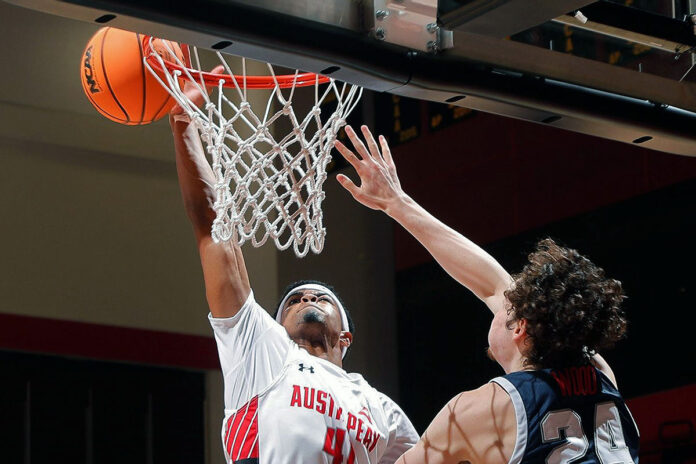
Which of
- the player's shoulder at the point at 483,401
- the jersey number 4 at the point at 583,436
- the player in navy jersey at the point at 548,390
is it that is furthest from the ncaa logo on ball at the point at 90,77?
the jersey number 4 at the point at 583,436

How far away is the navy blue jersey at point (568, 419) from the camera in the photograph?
7.93ft

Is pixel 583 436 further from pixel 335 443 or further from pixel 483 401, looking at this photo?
pixel 335 443

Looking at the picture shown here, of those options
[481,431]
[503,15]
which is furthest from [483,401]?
[503,15]

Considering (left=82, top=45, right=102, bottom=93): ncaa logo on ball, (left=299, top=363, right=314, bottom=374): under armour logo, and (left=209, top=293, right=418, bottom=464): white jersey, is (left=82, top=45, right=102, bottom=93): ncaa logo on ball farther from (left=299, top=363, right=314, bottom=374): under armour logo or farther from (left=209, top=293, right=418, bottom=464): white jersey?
(left=299, top=363, right=314, bottom=374): under armour logo

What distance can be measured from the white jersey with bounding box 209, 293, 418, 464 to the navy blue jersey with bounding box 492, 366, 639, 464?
871 mm

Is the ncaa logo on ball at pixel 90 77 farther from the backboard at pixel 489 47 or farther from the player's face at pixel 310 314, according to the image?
the backboard at pixel 489 47

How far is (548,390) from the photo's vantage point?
246cm

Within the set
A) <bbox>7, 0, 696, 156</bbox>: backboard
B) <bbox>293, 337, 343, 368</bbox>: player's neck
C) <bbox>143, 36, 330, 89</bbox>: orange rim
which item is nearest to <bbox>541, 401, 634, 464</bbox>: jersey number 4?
<bbox>7, 0, 696, 156</bbox>: backboard

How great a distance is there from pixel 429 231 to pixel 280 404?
661 millimetres

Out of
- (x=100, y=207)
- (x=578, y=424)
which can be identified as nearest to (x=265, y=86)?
(x=578, y=424)

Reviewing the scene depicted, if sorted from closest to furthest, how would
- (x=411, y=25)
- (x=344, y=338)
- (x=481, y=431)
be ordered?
(x=481, y=431)
(x=411, y=25)
(x=344, y=338)

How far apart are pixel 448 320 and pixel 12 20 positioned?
3.52 m

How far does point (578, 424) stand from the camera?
2.47 metres

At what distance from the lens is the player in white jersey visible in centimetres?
318
